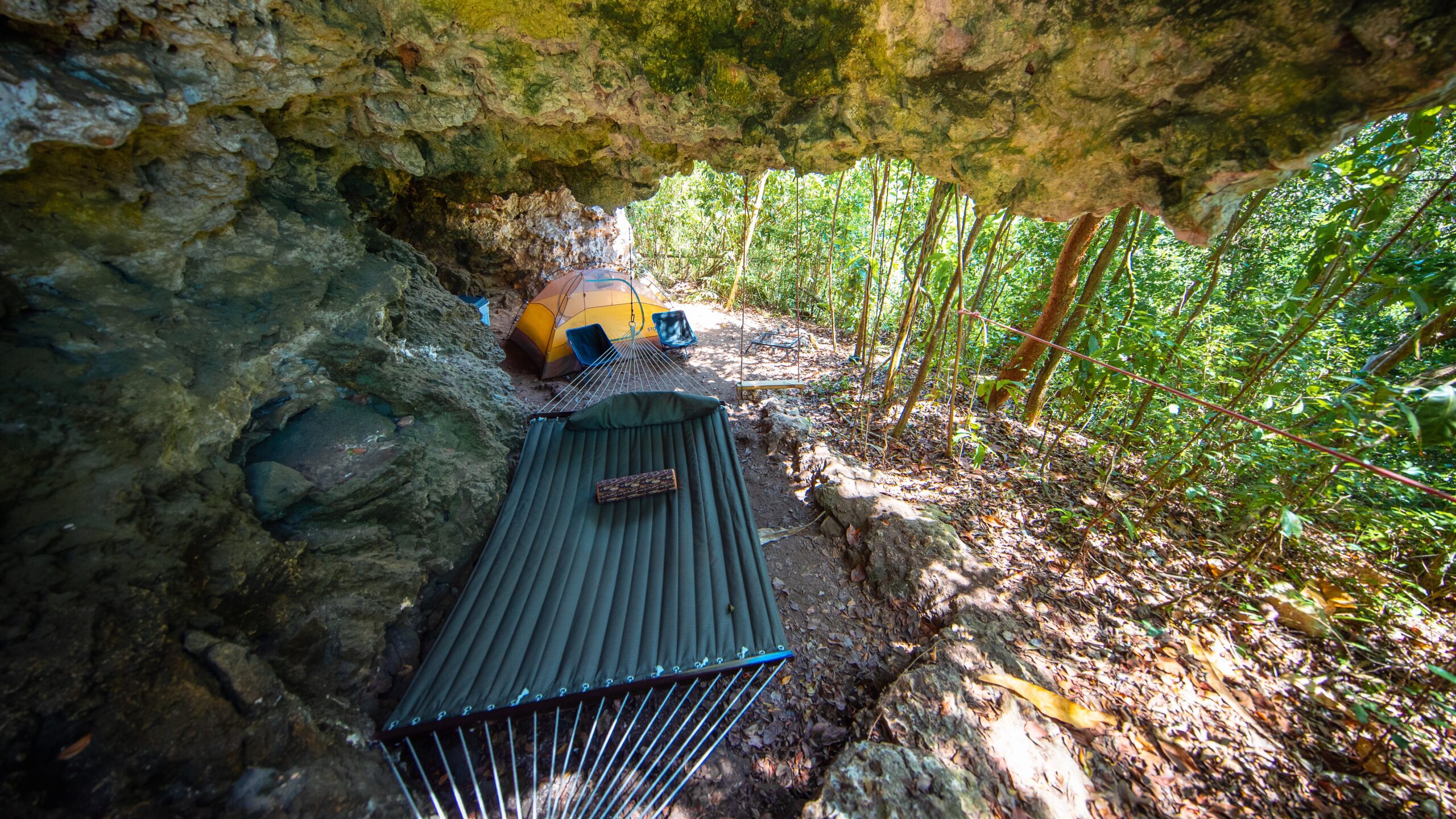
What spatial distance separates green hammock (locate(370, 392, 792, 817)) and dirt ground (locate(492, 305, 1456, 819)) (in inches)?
8.4

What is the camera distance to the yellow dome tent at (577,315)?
4.57 m

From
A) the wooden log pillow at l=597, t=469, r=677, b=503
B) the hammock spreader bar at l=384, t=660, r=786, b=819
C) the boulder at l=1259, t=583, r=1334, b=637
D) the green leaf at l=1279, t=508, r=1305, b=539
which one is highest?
the green leaf at l=1279, t=508, r=1305, b=539

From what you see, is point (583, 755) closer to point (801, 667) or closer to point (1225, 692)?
point (801, 667)

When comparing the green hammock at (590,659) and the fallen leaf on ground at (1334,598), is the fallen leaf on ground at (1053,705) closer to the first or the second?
the green hammock at (590,659)

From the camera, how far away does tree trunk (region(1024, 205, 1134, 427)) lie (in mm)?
2551

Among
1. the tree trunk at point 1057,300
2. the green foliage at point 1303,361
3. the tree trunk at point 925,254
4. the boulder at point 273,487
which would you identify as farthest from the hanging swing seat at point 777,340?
the boulder at point 273,487

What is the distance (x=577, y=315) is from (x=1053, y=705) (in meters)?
4.52

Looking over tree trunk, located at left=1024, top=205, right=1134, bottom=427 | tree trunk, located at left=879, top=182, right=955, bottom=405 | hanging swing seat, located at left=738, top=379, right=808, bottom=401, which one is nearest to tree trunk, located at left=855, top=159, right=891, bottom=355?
tree trunk, located at left=879, top=182, right=955, bottom=405

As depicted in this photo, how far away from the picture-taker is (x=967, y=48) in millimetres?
1485

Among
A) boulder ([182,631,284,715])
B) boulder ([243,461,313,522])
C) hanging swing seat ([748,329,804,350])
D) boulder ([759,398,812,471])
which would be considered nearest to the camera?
boulder ([182,631,284,715])

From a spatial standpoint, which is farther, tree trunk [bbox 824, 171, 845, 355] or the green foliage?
tree trunk [bbox 824, 171, 845, 355]

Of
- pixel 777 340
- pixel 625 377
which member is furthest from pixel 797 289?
pixel 777 340

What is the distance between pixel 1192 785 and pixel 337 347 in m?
3.32

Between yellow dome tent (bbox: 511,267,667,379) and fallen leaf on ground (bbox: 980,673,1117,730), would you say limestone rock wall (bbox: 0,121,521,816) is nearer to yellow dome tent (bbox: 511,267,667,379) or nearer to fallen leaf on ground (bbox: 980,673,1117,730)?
fallen leaf on ground (bbox: 980,673,1117,730)
